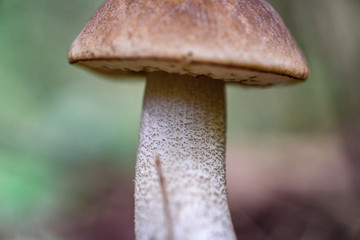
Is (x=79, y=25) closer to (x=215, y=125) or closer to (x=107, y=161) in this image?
(x=107, y=161)

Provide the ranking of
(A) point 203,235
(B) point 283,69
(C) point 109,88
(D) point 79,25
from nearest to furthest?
1. (B) point 283,69
2. (A) point 203,235
3. (D) point 79,25
4. (C) point 109,88

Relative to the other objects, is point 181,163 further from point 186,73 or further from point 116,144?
point 116,144

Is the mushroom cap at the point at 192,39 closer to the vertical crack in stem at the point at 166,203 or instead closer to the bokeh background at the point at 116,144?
the vertical crack in stem at the point at 166,203

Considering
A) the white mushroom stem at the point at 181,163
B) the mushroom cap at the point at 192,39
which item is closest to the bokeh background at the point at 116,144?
the white mushroom stem at the point at 181,163

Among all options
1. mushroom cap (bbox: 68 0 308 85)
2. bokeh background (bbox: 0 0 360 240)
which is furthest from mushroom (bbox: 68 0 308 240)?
bokeh background (bbox: 0 0 360 240)

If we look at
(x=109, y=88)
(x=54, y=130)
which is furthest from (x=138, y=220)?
(x=109, y=88)

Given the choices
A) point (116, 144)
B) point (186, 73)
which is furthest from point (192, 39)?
point (116, 144)

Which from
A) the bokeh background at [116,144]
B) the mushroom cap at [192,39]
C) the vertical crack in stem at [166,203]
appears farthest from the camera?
the bokeh background at [116,144]
